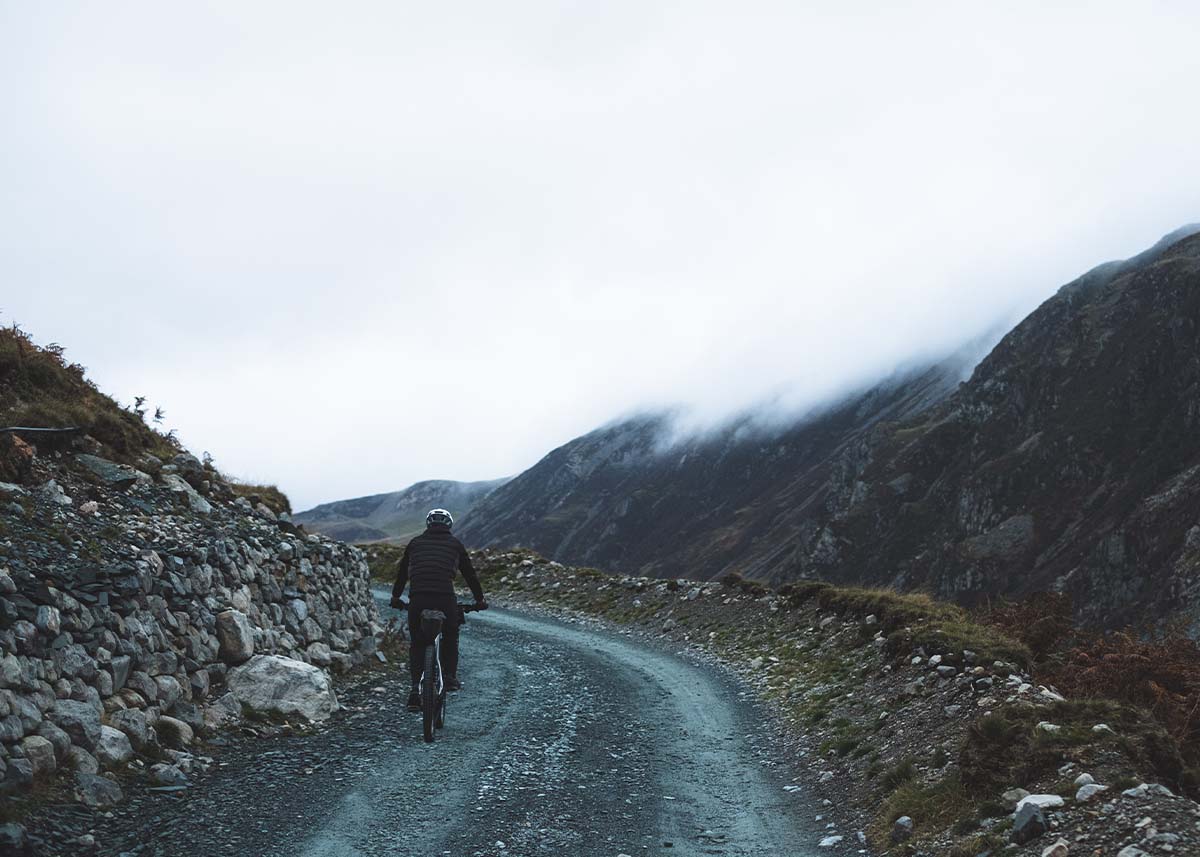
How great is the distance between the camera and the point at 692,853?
8.66 meters

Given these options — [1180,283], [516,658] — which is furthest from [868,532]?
[516,658]

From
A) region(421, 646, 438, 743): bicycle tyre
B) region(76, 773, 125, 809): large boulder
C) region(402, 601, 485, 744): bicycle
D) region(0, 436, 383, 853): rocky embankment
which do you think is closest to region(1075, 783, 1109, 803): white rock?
region(402, 601, 485, 744): bicycle

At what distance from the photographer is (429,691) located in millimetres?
12961

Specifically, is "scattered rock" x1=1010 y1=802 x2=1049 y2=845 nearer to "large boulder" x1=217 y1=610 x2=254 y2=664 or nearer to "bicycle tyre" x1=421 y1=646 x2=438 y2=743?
"bicycle tyre" x1=421 y1=646 x2=438 y2=743

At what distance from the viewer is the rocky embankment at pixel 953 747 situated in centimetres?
711

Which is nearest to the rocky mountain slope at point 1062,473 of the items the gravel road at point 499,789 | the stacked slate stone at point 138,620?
the gravel road at point 499,789

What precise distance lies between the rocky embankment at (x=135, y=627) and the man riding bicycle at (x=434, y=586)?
2.67 metres

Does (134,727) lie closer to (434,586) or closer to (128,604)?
(128,604)

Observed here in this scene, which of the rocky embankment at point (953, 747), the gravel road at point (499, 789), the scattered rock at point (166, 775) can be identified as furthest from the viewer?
the scattered rock at point (166, 775)

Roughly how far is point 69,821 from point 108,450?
1047 cm

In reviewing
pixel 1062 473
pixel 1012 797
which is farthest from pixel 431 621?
pixel 1062 473

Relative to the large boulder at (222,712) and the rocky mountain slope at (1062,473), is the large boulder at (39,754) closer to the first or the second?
the large boulder at (222,712)

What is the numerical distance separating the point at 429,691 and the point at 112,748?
4393 millimetres

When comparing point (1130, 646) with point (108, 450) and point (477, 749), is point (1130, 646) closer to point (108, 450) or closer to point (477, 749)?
point (477, 749)
